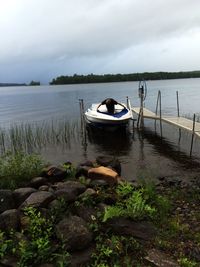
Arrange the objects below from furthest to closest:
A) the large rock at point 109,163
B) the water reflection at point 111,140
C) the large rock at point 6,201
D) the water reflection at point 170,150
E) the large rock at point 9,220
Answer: the water reflection at point 111,140
the water reflection at point 170,150
the large rock at point 109,163
the large rock at point 6,201
the large rock at point 9,220

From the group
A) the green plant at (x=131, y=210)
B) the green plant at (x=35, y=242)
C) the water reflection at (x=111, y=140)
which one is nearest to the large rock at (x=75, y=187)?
the green plant at (x=131, y=210)

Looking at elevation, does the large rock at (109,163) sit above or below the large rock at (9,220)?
below

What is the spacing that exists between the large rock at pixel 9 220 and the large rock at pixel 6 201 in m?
0.50

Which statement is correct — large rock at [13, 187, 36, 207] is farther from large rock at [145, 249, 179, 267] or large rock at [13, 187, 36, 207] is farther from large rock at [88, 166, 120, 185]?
large rock at [145, 249, 179, 267]

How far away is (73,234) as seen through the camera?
18.2ft

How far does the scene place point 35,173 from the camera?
9.36m

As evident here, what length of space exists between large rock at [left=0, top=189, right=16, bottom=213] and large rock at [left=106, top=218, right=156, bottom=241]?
2104 millimetres

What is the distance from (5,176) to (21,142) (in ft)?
34.3

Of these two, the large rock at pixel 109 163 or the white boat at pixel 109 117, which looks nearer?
the large rock at pixel 109 163

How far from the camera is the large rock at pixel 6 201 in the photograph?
6.58m

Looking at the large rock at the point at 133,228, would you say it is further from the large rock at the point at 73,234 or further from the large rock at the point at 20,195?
the large rock at the point at 20,195

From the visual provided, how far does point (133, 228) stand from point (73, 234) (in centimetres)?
118

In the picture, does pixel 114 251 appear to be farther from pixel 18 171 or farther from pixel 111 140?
pixel 111 140

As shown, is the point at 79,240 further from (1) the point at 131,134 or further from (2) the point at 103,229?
(1) the point at 131,134
